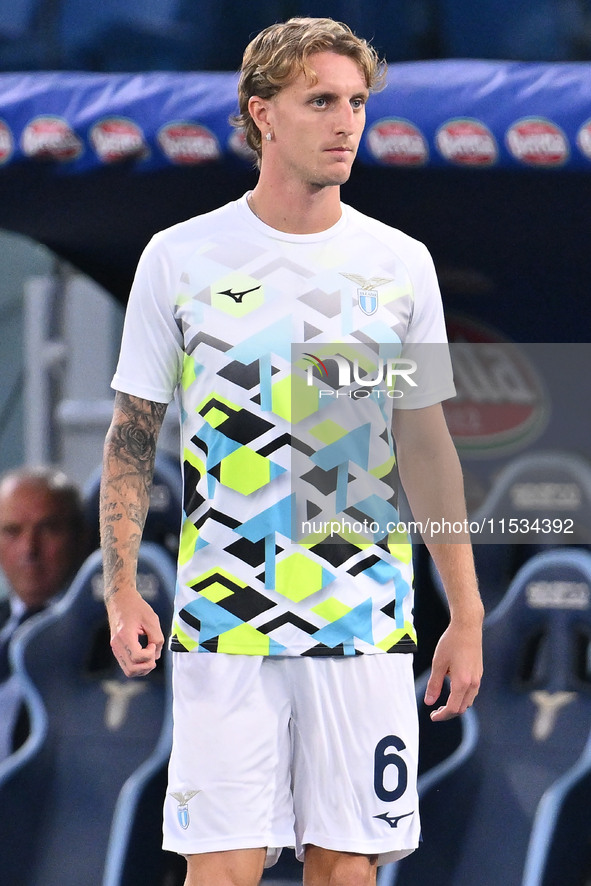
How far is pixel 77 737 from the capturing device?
4.05 m

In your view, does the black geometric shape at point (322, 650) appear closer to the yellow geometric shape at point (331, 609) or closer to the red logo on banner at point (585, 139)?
the yellow geometric shape at point (331, 609)

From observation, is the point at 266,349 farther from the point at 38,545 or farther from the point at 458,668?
the point at 38,545

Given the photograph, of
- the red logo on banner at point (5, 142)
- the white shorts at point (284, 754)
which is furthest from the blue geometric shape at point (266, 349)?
the red logo on banner at point (5, 142)

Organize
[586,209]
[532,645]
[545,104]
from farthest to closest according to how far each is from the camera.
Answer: [532,645], [586,209], [545,104]

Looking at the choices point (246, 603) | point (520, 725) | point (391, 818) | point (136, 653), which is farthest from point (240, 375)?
point (520, 725)

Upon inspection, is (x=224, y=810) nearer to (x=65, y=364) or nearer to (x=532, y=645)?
(x=532, y=645)

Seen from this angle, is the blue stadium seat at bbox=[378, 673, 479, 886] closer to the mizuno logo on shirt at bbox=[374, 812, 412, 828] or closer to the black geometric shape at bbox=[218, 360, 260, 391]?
the mizuno logo on shirt at bbox=[374, 812, 412, 828]

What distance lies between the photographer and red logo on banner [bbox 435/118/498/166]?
3266mm

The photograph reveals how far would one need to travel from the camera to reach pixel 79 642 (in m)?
4.11

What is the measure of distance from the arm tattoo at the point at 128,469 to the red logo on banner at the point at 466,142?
114 cm

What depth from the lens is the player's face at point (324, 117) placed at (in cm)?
242

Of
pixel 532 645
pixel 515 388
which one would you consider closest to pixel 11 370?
pixel 515 388

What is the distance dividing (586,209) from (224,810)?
1.82 metres

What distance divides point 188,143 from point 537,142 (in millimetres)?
846
